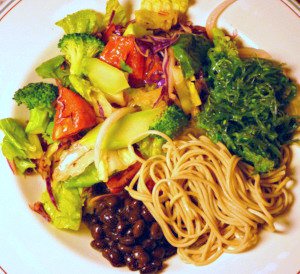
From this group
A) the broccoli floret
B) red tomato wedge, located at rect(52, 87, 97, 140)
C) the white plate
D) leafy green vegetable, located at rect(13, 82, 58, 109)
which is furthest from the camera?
the broccoli floret

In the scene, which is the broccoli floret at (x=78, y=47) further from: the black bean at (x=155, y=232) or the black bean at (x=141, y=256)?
the black bean at (x=141, y=256)

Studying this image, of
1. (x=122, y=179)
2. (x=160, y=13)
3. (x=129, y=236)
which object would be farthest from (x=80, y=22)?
(x=129, y=236)

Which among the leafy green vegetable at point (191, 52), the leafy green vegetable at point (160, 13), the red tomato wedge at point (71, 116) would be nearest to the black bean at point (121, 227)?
the red tomato wedge at point (71, 116)

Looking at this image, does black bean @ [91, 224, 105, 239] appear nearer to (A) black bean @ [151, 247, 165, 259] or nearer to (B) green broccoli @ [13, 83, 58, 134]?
(A) black bean @ [151, 247, 165, 259]

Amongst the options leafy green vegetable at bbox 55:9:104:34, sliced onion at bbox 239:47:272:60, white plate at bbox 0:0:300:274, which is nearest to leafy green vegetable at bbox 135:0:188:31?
white plate at bbox 0:0:300:274

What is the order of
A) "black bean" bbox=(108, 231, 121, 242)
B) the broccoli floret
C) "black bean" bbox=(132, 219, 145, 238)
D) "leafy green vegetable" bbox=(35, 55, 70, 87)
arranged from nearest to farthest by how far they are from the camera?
"black bean" bbox=(132, 219, 145, 238)
"black bean" bbox=(108, 231, 121, 242)
the broccoli floret
"leafy green vegetable" bbox=(35, 55, 70, 87)

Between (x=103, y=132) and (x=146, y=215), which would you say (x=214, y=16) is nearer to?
(x=103, y=132)

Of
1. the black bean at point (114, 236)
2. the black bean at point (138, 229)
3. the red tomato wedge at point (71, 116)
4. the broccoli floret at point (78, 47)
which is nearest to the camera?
the black bean at point (138, 229)
